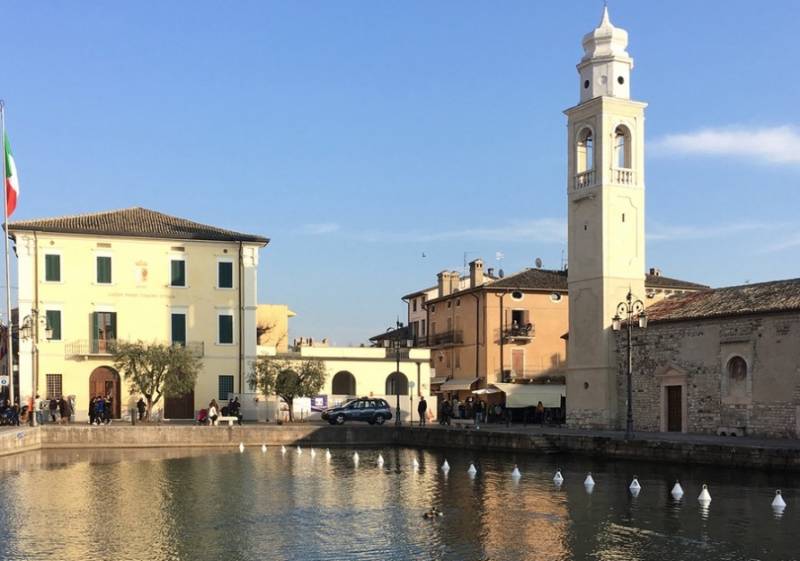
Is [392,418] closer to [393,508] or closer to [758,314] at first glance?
[758,314]

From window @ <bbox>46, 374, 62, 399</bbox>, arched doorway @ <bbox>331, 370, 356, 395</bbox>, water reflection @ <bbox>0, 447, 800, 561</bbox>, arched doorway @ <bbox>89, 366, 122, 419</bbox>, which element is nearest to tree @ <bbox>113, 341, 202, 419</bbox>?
arched doorway @ <bbox>89, 366, 122, 419</bbox>

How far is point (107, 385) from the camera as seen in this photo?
49.2 meters

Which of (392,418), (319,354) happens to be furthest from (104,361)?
(392,418)

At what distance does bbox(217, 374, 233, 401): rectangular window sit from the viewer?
5084 cm

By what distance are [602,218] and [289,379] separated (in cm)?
1670

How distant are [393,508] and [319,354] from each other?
31.9 m

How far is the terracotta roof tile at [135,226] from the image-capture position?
161 ft

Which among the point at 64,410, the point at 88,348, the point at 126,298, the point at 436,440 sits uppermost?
the point at 126,298

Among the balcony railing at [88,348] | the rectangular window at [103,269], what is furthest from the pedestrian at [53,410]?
the rectangular window at [103,269]

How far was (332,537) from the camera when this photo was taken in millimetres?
18375

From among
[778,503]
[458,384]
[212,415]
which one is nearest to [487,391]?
[458,384]

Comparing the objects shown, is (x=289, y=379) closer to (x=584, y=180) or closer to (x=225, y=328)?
(x=225, y=328)

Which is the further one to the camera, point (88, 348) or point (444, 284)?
point (444, 284)

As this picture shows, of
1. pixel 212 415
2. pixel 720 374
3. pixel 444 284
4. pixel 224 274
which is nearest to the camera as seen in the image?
pixel 720 374
